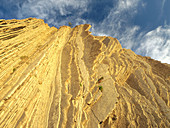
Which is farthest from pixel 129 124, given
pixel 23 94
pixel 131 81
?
pixel 23 94

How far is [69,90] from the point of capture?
14.7 metres

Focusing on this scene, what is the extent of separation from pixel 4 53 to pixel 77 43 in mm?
17922

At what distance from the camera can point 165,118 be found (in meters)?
14.5

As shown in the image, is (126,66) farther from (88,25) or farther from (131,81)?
(88,25)

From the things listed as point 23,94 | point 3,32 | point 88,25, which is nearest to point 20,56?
point 3,32

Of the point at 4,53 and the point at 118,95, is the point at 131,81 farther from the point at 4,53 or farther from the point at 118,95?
the point at 4,53

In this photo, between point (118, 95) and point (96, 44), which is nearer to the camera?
point (118, 95)

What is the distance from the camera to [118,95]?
1697cm

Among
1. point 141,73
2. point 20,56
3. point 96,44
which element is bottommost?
point 20,56

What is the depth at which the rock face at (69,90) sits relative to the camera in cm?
1062

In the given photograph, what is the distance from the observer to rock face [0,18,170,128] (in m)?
10.6

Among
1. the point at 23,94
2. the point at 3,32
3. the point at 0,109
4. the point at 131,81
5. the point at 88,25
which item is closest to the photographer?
the point at 0,109

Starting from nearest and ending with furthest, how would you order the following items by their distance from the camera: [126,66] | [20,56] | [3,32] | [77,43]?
1. [20,56]
2. [3,32]
3. [126,66]
4. [77,43]

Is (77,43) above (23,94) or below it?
above
